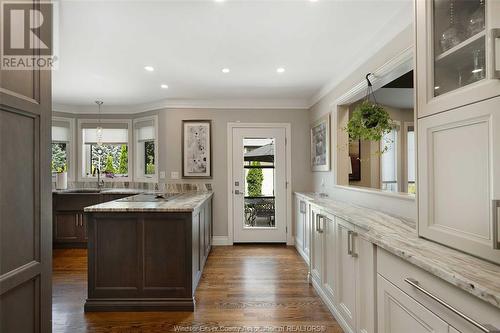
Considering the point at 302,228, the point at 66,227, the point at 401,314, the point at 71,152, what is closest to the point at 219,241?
the point at 302,228

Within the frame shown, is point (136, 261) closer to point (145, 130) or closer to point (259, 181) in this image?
point (259, 181)

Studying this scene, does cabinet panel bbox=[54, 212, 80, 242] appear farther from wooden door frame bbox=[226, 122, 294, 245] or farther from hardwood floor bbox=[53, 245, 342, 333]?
wooden door frame bbox=[226, 122, 294, 245]

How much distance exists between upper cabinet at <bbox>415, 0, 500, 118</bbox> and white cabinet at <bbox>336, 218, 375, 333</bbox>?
93cm

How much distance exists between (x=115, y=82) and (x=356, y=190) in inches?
135

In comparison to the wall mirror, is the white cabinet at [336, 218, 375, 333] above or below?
below

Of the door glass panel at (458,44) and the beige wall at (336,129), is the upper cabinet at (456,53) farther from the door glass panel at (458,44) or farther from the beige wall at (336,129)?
the beige wall at (336,129)

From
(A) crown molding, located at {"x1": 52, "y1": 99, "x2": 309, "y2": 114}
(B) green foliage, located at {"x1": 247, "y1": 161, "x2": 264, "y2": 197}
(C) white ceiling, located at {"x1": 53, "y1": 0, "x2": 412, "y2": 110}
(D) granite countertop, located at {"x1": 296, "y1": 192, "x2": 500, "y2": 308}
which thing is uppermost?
(C) white ceiling, located at {"x1": 53, "y1": 0, "x2": 412, "y2": 110}

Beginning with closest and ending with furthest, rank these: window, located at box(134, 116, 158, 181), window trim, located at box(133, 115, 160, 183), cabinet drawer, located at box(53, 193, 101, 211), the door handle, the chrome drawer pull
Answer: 1. the chrome drawer pull
2. the door handle
3. cabinet drawer, located at box(53, 193, 101, 211)
4. window trim, located at box(133, 115, 160, 183)
5. window, located at box(134, 116, 158, 181)

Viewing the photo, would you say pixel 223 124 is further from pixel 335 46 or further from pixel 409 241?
pixel 409 241

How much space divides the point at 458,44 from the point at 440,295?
1.08 meters

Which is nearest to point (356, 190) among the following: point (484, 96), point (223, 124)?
point (484, 96)

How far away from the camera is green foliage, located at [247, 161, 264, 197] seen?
4918 mm

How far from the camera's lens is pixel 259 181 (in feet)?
16.1

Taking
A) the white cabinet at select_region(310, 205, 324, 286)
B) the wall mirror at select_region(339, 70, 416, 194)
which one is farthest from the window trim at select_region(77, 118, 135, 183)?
the wall mirror at select_region(339, 70, 416, 194)
